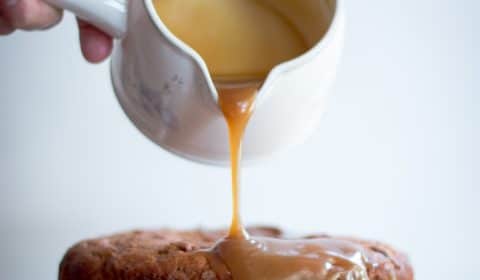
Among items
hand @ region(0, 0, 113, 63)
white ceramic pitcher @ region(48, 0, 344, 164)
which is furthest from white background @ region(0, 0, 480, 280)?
white ceramic pitcher @ region(48, 0, 344, 164)

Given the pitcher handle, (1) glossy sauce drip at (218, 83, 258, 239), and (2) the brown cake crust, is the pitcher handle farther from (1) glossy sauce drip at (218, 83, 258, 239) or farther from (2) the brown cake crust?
(2) the brown cake crust

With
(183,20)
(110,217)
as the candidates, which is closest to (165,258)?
(183,20)

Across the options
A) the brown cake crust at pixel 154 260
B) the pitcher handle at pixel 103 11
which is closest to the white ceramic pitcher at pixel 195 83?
the pitcher handle at pixel 103 11

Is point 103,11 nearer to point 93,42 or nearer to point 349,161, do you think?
point 93,42

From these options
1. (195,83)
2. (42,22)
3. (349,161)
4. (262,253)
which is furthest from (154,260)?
(349,161)

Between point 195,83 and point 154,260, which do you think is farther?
point 154,260

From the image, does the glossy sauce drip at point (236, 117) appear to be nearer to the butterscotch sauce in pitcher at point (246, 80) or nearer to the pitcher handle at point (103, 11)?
the butterscotch sauce in pitcher at point (246, 80)
